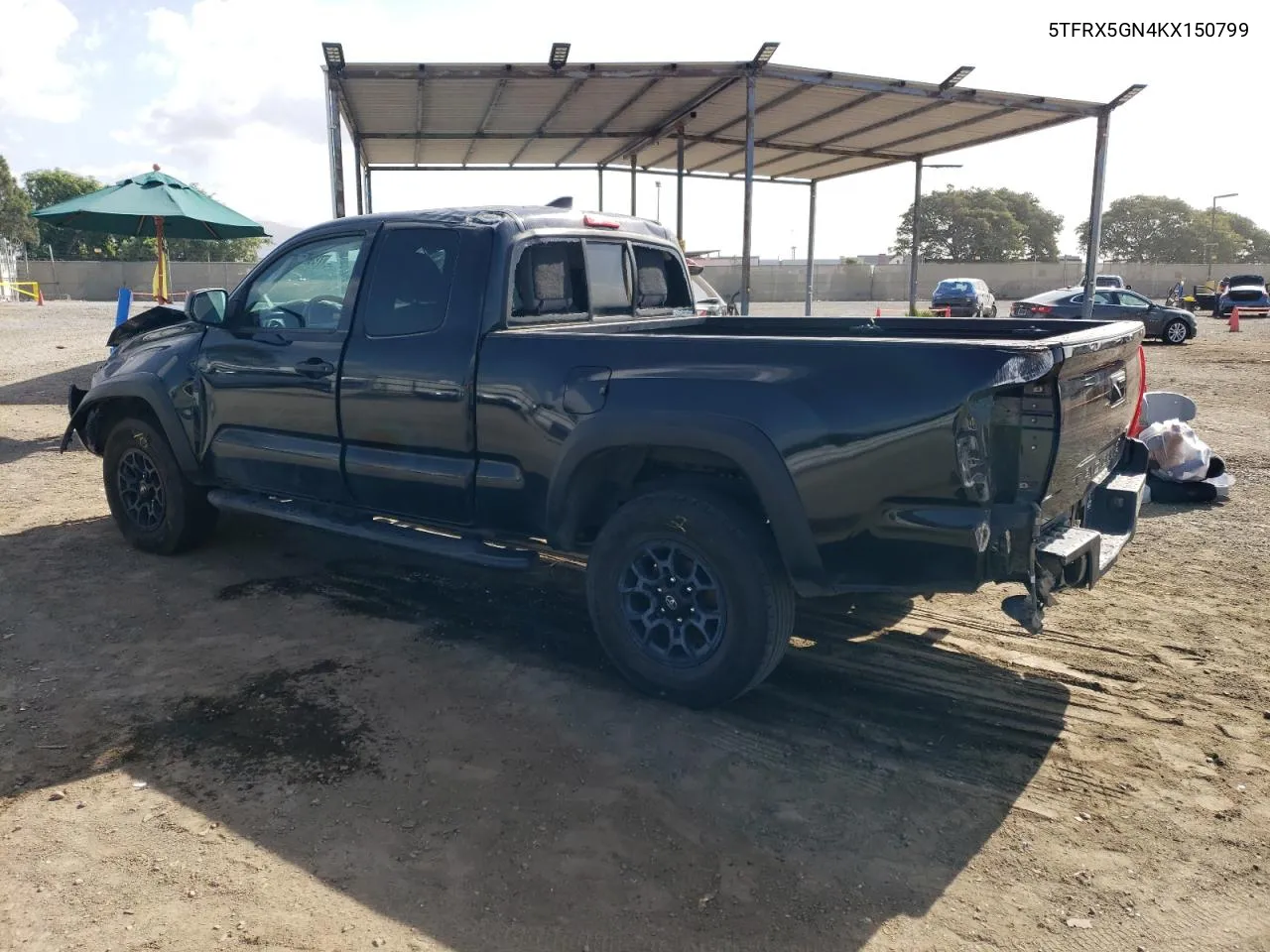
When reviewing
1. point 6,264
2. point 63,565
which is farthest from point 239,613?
point 6,264

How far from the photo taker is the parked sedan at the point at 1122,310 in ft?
73.3

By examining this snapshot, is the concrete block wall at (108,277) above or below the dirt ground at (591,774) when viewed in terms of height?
above

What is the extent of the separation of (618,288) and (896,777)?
2963 mm

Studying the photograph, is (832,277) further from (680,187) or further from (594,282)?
(594,282)

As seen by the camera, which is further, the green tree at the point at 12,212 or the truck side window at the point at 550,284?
the green tree at the point at 12,212

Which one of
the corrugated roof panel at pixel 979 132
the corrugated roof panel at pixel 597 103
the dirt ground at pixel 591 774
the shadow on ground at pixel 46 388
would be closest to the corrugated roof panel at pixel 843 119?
the corrugated roof panel at pixel 979 132

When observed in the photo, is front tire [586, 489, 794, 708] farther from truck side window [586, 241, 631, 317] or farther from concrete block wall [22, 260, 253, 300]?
concrete block wall [22, 260, 253, 300]

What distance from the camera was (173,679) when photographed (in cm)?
411

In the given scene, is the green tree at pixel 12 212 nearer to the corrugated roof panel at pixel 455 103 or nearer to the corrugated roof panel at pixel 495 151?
the corrugated roof panel at pixel 495 151

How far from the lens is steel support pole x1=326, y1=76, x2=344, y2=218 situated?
10586 millimetres

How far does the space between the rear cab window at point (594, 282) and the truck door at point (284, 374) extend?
0.94m

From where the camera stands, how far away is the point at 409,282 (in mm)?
4645

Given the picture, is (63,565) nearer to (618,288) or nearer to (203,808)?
(203,808)

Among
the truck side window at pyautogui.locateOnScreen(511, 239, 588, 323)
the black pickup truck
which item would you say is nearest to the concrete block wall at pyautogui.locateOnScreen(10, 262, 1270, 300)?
the black pickup truck
